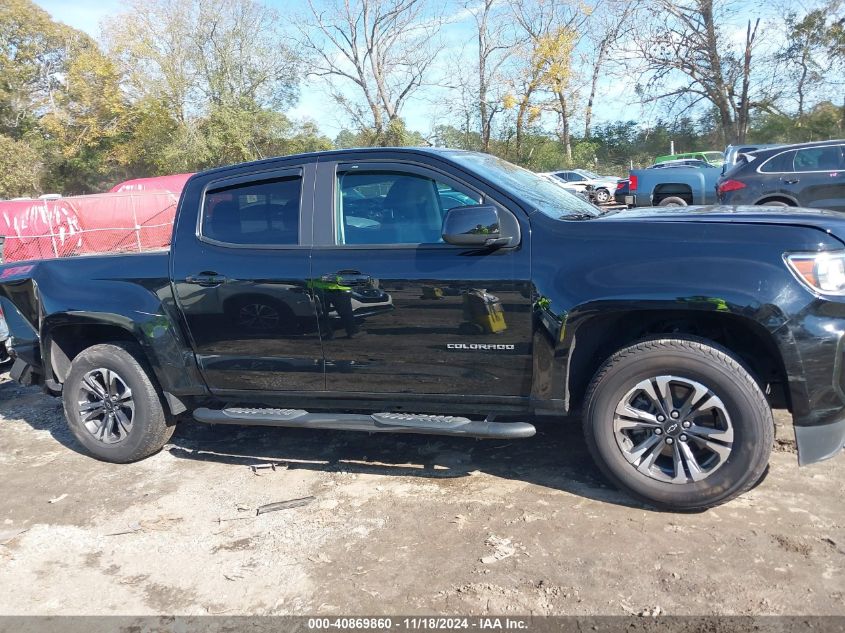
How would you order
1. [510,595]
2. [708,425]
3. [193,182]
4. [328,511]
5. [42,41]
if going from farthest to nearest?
1. [42,41]
2. [193,182]
3. [328,511]
4. [708,425]
5. [510,595]

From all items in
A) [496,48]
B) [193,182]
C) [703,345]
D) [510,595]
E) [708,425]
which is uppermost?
[496,48]

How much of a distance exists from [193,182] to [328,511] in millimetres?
2252

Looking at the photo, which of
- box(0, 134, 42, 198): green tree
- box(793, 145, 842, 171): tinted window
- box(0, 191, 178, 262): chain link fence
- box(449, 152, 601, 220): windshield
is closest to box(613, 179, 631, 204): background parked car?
box(793, 145, 842, 171): tinted window

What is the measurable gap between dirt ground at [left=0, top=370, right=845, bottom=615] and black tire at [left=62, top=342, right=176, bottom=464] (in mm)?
141

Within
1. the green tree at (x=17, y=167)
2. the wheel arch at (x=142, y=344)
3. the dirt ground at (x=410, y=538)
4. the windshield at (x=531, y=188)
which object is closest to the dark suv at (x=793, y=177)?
the dirt ground at (x=410, y=538)

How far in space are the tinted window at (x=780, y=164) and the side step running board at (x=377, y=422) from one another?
853 cm

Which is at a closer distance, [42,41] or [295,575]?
[295,575]

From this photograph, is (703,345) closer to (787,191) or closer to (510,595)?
(510,595)

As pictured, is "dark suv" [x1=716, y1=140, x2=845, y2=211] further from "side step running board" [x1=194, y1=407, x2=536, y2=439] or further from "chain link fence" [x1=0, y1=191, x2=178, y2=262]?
"chain link fence" [x1=0, y1=191, x2=178, y2=262]

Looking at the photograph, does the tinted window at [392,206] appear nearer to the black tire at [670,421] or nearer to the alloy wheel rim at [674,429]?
the black tire at [670,421]

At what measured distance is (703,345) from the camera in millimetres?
3133

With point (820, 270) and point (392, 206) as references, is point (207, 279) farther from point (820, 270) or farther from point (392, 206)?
point (820, 270)

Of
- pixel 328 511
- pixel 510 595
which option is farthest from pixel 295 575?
pixel 510 595

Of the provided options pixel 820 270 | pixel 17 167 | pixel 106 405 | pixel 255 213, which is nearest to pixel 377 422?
pixel 255 213
